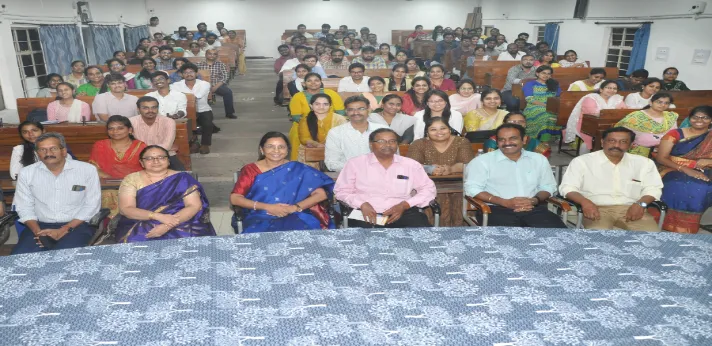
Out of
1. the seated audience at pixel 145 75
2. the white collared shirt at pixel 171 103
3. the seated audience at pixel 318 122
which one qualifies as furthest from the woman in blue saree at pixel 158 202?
the seated audience at pixel 145 75

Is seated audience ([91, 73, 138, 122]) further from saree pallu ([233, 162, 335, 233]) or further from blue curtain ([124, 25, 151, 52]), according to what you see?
blue curtain ([124, 25, 151, 52])

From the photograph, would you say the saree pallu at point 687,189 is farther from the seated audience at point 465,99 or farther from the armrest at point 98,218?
the armrest at point 98,218

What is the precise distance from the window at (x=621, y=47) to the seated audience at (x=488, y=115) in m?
8.19

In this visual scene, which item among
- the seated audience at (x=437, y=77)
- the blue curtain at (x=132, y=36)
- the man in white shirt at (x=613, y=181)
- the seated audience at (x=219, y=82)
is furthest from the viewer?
the blue curtain at (x=132, y=36)

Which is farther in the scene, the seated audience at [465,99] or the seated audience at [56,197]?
the seated audience at [465,99]

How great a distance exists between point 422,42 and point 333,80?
314 inches

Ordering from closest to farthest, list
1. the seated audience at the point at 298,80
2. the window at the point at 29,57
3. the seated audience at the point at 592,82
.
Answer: the seated audience at the point at 592,82 → the seated audience at the point at 298,80 → the window at the point at 29,57

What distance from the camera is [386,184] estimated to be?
337cm

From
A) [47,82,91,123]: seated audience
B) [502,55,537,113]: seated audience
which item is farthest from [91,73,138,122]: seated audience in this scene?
[502,55,537,113]: seated audience

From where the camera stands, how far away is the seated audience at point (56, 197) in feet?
10.3

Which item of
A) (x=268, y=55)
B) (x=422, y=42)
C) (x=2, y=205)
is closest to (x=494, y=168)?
(x=2, y=205)

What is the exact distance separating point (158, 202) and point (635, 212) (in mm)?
3089

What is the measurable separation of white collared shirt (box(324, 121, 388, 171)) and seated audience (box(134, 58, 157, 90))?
16.0ft

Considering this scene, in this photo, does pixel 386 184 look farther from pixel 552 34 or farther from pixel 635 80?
pixel 552 34
